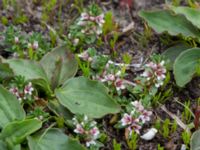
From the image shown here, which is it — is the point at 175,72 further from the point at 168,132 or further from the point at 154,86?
the point at 168,132

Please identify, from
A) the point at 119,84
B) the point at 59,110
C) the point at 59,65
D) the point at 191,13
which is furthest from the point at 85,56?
the point at 191,13

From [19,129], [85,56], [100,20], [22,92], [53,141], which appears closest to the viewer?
[19,129]

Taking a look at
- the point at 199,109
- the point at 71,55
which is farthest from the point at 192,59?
the point at 71,55

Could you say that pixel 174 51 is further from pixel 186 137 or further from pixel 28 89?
pixel 28 89

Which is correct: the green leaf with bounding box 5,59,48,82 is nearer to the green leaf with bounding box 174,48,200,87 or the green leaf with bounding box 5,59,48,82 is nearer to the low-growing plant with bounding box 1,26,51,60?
the low-growing plant with bounding box 1,26,51,60

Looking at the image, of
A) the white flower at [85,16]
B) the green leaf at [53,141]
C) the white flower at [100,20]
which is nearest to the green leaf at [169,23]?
the white flower at [100,20]

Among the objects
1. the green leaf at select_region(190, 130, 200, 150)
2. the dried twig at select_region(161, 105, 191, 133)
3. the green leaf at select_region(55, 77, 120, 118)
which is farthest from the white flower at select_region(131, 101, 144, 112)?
the green leaf at select_region(190, 130, 200, 150)
